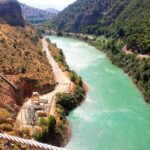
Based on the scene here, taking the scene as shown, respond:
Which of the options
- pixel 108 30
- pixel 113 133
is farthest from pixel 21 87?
pixel 108 30

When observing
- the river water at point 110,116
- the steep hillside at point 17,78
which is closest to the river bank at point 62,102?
the river water at point 110,116

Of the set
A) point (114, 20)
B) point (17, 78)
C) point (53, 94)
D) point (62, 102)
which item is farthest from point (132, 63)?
point (114, 20)

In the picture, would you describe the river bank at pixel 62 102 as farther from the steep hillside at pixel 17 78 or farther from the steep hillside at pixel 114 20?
the steep hillside at pixel 114 20

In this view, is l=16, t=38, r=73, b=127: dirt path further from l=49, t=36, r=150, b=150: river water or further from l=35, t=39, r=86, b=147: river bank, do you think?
l=49, t=36, r=150, b=150: river water

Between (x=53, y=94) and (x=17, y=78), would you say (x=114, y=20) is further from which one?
(x=17, y=78)

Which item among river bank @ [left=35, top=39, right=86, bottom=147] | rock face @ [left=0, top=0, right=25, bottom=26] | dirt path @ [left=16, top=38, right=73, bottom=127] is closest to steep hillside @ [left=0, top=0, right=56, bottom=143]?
dirt path @ [left=16, top=38, right=73, bottom=127]

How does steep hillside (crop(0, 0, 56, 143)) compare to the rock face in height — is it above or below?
below
